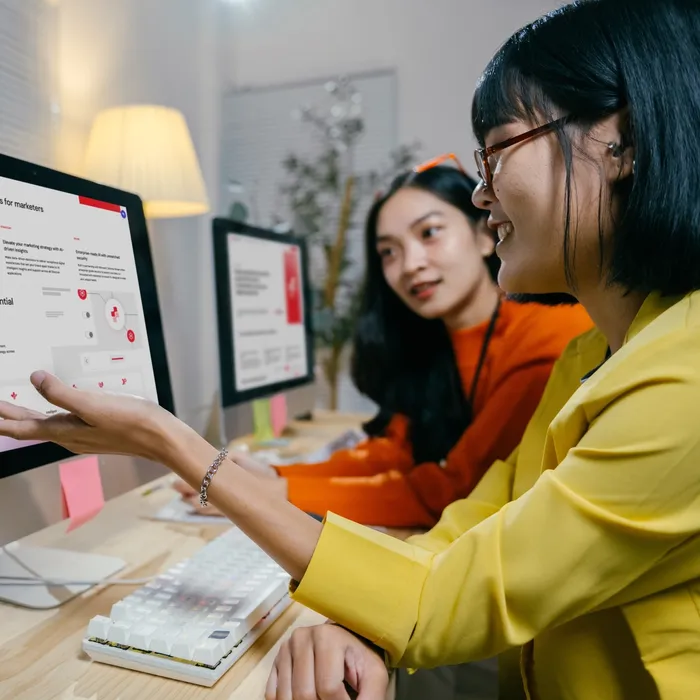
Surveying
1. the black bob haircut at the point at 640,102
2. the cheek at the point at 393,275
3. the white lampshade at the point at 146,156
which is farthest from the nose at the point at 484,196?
the white lampshade at the point at 146,156

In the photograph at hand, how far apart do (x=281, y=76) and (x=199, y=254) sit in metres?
1.09

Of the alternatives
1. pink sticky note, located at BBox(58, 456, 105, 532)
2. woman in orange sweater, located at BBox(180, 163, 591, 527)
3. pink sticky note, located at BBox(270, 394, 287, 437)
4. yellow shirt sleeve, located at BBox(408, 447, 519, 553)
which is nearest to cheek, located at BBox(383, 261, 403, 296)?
woman in orange sweater, located at BBox(180, 163, 591, 527)

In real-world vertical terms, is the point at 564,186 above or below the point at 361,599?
above

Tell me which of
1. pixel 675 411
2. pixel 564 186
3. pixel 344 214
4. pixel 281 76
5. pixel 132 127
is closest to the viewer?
pixel 675 411

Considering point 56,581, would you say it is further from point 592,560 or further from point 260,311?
point 260,311

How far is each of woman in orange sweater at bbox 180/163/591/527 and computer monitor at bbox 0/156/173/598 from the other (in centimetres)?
29

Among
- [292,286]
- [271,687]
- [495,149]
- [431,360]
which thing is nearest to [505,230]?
[495,149]

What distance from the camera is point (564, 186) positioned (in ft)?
2.02

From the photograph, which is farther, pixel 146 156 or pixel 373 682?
pixel 146 156

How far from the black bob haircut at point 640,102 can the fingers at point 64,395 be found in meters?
0.50

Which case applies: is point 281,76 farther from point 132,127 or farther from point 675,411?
point 675,411

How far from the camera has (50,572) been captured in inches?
31.2

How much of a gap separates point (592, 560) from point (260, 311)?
3.29ft

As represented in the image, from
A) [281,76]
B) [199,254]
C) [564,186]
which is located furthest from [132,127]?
[281,76]
